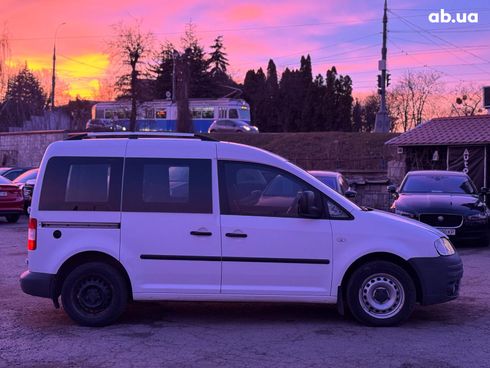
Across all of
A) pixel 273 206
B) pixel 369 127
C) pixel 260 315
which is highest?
pixel 369 127

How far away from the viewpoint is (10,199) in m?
17.8

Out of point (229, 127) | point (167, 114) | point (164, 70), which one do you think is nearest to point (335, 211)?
point (229, 127)

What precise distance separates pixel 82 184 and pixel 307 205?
2434 millimetres

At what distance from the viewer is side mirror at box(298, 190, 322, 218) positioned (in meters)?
6.48

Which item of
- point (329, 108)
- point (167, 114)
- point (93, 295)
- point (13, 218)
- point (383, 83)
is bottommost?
point (13, 218)

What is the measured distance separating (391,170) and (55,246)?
66.2 feet

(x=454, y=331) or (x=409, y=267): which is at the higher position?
(x=409, y=267)

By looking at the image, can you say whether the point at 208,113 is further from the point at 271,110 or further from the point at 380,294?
the point at 380,294

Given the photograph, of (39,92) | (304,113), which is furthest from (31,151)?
(304,113)

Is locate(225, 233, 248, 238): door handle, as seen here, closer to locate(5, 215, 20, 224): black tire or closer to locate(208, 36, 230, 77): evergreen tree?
locate(5, 215, 20, 224): black tire

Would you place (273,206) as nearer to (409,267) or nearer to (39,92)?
(409,267)

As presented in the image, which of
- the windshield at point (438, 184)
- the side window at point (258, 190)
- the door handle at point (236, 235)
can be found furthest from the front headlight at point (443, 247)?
the windshield at point (438, 184)

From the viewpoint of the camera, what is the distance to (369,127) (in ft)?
221

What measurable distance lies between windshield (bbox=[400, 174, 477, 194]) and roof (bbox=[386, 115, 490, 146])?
599 cm
